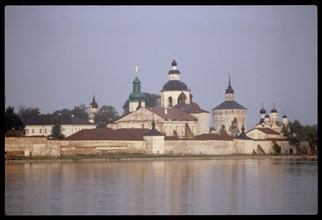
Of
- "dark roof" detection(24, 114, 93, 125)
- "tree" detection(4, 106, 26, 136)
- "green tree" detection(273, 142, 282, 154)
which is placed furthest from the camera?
"green tree" detection(273, 142, 282, 154)

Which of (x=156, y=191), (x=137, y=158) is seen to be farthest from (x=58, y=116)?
(x=156, y=191)

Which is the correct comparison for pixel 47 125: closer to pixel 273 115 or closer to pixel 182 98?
pixel 182 98

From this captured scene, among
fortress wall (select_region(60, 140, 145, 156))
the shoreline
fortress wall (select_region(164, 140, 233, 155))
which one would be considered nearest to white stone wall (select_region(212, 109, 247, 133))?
the shoreline

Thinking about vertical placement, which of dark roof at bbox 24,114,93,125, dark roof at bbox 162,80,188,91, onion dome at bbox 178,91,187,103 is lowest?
dark roof at bbox 24,114,93,125

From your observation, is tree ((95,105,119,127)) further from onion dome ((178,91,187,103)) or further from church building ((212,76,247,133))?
church building ((212,76,247,133))

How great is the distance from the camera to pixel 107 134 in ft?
136

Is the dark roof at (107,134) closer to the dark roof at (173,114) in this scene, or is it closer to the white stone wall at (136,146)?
the white stone wall at (136,146)

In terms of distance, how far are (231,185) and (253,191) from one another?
1845 millimetres

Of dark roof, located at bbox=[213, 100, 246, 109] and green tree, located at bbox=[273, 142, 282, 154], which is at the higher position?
dark roof, located at bbox=[213, 100, 246, 109]

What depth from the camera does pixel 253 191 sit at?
22.5 meters

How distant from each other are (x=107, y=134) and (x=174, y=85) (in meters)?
15.6

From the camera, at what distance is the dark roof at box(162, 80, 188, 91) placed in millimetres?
56094

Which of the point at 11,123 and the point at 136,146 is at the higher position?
the point at 11,123
